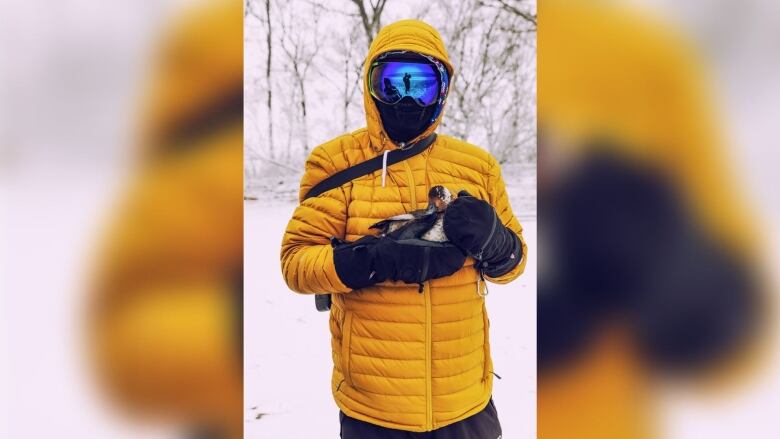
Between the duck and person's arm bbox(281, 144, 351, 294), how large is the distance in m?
0.11

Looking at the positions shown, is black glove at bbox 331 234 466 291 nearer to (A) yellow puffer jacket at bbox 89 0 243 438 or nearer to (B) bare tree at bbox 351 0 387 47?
(A) yellow puffer jacket at bbox 89 0 243 438

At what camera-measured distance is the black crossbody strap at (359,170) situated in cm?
130

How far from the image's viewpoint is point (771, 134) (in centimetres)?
135

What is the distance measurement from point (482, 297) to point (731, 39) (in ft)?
3.24

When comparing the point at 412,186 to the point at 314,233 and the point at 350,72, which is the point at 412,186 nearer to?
Result: the point at 314,233

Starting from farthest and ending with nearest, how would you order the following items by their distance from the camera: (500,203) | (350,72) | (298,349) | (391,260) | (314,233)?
(350,72)
(298,349)
(500,203)
(314,233)
(391,260)

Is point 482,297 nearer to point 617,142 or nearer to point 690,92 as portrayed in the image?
point 617,142

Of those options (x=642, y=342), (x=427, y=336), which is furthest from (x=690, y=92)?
(x=427, y=336)

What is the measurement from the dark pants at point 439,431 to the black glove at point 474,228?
0.46 m

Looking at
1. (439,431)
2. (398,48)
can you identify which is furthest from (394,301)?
(398,48)

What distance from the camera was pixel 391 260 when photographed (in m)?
1.17

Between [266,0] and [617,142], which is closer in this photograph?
[617,142]

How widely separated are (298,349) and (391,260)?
7.91 feet

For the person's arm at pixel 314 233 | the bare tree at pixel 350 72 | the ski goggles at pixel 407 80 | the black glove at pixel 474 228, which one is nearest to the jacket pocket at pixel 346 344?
the person's arm at pixel 314 233
